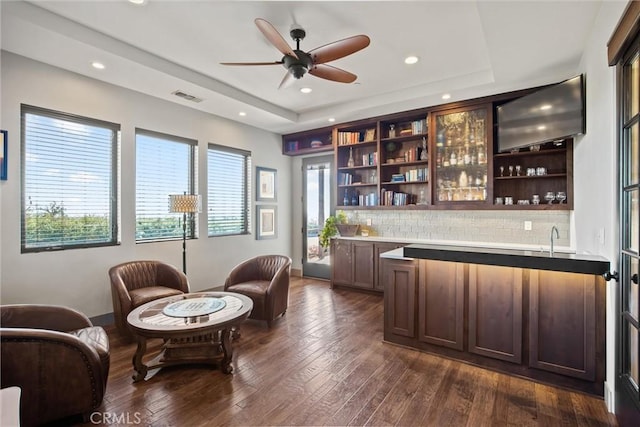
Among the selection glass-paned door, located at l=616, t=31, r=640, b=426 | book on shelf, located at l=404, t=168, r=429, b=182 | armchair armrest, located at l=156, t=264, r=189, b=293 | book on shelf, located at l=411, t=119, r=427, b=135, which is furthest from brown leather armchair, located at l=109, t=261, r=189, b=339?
book on shelf, located at l=411, t=119, r=427, b=135

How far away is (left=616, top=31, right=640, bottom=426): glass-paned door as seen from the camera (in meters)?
1.77

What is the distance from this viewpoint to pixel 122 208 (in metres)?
3.93

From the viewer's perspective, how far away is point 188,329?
7.96ft

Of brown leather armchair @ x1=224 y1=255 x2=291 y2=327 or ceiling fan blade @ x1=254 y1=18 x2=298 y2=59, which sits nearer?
ceiling fan blade @ x1=254 y1=18 x2=298 y2=59

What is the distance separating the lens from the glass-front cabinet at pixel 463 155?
440cm

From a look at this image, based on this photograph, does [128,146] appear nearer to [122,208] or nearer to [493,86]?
[122,208]

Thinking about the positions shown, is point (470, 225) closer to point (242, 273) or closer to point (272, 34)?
point (242, 273)

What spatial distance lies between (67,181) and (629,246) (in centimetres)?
505

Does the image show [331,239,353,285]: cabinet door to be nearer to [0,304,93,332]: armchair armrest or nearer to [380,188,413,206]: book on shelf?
[380,188,413,206]: book on shelf

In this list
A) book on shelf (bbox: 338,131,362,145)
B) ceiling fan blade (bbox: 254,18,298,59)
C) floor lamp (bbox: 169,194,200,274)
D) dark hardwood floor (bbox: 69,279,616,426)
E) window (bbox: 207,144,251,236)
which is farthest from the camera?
book on shelf (bbox: 338,131,362,145)

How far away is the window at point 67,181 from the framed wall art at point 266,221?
2426mm

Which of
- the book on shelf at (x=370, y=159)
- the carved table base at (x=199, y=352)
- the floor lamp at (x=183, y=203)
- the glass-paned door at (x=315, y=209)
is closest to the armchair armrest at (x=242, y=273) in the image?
the floor lamp at (x=183, y=203)

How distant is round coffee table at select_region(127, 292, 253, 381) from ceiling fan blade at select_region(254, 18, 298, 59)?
2.31m

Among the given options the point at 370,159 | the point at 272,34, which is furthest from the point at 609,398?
the point at 370,159
